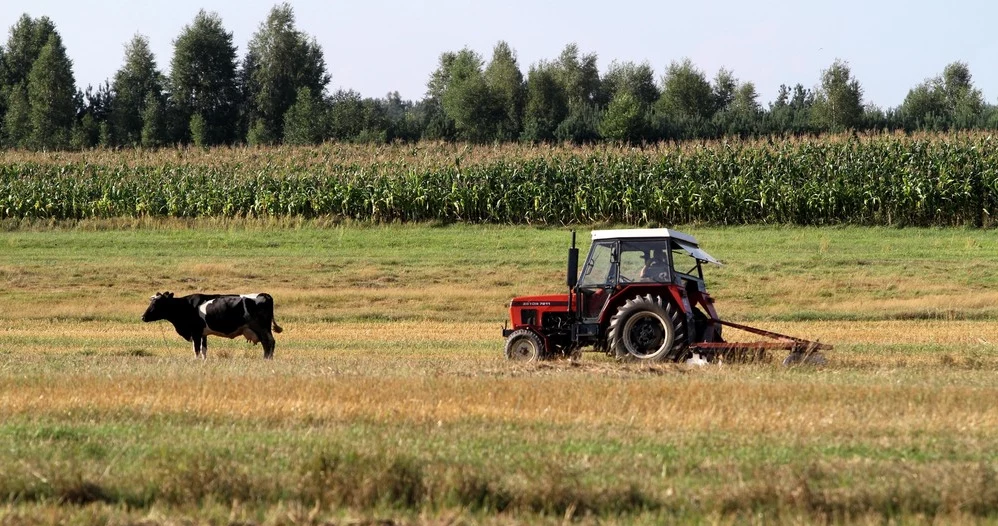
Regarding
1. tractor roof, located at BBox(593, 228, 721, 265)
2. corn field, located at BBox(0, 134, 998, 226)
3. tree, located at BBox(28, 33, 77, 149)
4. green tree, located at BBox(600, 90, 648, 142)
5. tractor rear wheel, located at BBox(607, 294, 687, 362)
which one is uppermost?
tree, located at BBox(28, 33, 77, 149)

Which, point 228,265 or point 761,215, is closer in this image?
point 228,265

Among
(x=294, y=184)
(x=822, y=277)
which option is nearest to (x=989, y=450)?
(x=822, y=277)

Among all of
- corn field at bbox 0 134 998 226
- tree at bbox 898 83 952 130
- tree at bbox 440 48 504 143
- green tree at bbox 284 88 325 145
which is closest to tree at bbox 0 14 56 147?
green tree at bbox 284 88 325 145

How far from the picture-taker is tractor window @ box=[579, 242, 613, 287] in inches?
603

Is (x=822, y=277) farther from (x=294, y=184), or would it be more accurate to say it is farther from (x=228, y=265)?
(x=294, y=184)

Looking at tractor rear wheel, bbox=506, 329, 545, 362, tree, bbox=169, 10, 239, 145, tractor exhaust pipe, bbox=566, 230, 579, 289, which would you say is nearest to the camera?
tractor exhaust pipe, bbox=566, 230, 579, 289

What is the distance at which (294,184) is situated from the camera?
36.9 meters

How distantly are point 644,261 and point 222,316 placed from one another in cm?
614

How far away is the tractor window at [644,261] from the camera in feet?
49.3

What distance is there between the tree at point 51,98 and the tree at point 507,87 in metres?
22.7

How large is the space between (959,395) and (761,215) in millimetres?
23149

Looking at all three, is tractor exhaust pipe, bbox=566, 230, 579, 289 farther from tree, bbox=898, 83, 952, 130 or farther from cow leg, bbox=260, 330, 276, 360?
tree, bbox=898, 83, 952, 130

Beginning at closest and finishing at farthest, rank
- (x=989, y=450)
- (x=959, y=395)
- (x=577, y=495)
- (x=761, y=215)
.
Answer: (x=577, y=495), (x=989, y=450), (x=959, y=395), (x=761, y=215)

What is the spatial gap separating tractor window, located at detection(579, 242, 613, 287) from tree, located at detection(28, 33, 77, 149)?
5328cm
